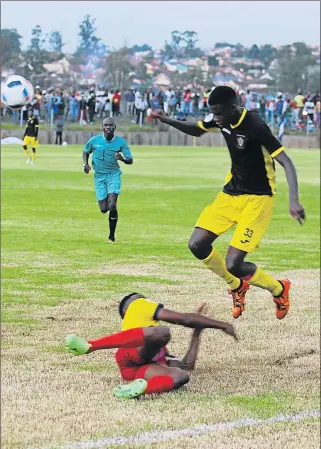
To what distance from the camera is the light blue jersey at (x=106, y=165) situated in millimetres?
7734

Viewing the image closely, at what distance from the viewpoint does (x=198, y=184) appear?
5203 cm

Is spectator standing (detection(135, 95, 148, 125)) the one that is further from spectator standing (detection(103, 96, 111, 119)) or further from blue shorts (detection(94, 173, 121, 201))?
blue shorts (detection(94, 173, 121, 201))

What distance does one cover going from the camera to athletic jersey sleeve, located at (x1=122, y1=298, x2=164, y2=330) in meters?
→ 12.6

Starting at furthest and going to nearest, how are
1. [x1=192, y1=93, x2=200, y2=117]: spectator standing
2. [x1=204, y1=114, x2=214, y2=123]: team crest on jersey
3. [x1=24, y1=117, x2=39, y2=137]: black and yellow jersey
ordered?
[x1=192, y1=93, x2=200, y2=117]: spectator standing < [x1=24, y1=117, x2=39, y2=137]: black and yellow jersey < [x1=204, y1=114, x2=214, y2=123]: team crest on jersey

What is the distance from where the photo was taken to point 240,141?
28.1 feet

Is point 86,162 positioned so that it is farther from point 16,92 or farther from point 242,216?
point 242,216

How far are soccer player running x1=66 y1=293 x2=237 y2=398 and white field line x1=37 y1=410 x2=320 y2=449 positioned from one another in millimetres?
1081

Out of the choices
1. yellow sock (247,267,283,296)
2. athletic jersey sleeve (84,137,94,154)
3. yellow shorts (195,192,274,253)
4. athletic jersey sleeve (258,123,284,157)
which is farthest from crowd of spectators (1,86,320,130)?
yellow sock (247,267,283,296)

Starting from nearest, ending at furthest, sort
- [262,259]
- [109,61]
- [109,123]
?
[109,123] → [109,61] → [262,259]

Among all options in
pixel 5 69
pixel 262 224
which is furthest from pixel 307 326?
pixel 5 69

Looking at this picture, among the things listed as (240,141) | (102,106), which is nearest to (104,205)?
(240,141)

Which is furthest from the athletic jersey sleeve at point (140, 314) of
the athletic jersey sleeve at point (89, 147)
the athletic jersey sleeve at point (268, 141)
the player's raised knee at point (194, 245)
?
the athletic jersey sleeve at point (89, 147)

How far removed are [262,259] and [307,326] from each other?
31.5 ft

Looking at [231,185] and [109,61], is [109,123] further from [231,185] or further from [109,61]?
[109,61]
